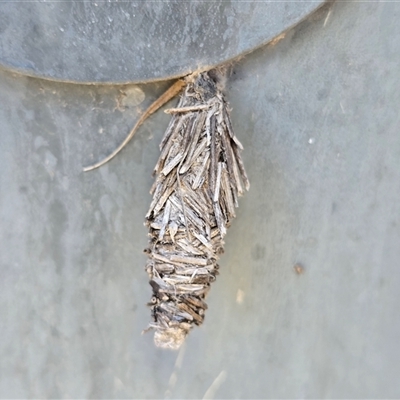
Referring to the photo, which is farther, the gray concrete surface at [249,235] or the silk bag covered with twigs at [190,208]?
the gray concrete surface at [249,235]

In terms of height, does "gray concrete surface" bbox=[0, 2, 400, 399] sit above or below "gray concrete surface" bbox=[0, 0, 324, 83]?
below

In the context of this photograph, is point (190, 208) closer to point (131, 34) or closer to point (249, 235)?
point (249, 235)

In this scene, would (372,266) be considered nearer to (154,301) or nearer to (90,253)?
(154,301)

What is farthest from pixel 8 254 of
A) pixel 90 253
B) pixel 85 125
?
pixel 85 125

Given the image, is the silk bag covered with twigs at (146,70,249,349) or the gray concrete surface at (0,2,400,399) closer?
the silk bag covered with twigs at (146,70,249,349)

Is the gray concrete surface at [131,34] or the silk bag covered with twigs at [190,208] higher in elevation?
the gray concrete surface at [131,34]
